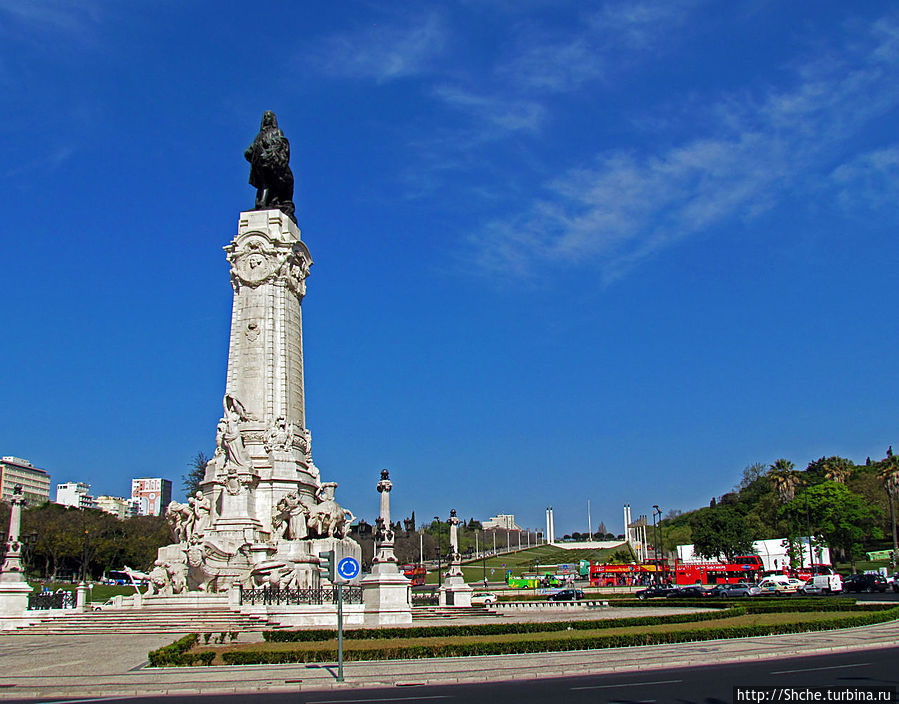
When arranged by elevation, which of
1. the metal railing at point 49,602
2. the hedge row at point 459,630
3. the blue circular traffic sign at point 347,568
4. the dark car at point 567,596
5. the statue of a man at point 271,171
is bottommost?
the dark car at point 567,596

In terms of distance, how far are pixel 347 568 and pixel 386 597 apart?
1393cm

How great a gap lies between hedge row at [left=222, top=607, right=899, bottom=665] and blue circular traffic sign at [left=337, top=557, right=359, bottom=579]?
2757mm

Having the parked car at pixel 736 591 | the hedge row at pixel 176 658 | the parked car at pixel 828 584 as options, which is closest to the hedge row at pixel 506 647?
the hedge row at pixel 176 658

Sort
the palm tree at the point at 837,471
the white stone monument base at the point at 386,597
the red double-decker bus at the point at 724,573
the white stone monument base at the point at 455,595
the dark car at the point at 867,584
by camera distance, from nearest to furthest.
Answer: the white stone monument base at the point at 386,597 < the white stone monument base at the point at 455,595 < the dark car at the point at 867,584 < the red double-decker bus at the point at 724,573 < the palm tree at the point at 837,471

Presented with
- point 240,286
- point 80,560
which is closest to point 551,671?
point 240,286

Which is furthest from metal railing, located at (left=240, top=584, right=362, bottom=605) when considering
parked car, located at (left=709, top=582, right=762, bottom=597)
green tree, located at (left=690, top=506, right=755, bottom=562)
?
green tree, located at (left=690, top=506, right=755, bottom=562)

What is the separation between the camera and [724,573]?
77375 mm

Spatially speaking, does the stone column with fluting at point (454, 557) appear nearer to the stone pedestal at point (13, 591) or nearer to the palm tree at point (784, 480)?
the stone pedestal at point (13, 591)

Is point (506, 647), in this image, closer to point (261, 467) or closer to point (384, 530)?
point (384, 530)

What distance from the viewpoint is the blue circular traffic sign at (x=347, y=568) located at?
17.0 m

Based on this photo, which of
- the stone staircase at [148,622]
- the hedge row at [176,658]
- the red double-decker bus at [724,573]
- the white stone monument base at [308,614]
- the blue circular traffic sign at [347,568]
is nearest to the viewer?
the blue circular traffic sign at [347,568]

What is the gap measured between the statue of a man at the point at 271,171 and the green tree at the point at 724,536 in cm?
7461

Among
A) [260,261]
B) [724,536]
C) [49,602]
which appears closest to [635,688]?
[49,602]

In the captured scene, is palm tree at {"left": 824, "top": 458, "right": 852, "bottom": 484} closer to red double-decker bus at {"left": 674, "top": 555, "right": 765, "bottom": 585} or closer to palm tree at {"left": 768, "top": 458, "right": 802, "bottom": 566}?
palm tree at {"left": 768, "top": 458, "right": 802, "bottom": 566}
